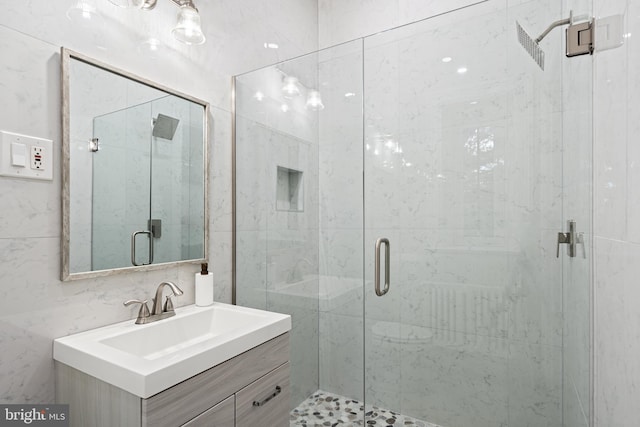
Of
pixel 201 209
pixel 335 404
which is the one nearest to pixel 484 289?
pixel 335 404

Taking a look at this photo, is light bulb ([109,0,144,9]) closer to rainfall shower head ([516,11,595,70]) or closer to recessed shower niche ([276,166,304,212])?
recessed shower niche ([276,166,304,212])

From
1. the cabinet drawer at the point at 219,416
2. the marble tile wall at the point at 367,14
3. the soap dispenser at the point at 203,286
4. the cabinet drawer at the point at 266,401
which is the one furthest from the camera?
the marble tile wall at the point at 367,14

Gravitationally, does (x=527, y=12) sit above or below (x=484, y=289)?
above

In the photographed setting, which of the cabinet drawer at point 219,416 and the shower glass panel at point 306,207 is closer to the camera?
the cabinet drawer at point 219,416

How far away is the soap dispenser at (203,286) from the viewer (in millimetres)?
Answer: 1609

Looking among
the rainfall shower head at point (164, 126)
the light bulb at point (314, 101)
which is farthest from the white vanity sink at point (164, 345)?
the light bulb at point (314, 101)

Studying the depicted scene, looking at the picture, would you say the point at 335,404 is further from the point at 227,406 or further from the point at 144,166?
the point at 144,166

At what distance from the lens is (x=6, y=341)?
3.49 feet

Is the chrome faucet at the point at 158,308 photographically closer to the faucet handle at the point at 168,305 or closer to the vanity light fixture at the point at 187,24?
the faucet handle at the point at 168,305

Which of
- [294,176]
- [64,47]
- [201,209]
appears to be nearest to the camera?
[64,47]

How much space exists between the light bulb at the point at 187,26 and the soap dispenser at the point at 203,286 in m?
1.01

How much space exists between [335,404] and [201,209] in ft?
4.59

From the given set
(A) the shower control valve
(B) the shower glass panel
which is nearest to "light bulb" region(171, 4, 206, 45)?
(B) the shower glass panel

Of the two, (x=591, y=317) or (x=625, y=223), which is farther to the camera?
(x=591, y=317)
